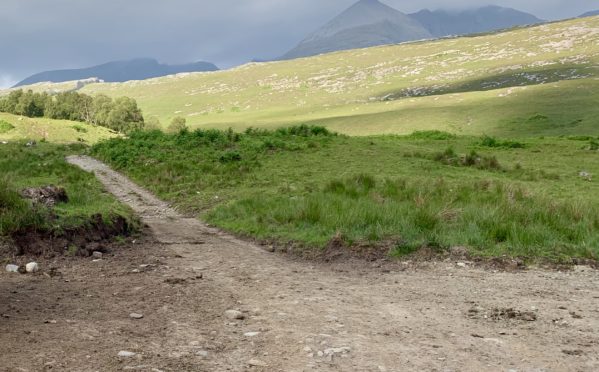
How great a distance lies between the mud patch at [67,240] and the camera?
874cm

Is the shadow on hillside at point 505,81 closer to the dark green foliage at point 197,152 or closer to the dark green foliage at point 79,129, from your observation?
the dark green foliage at point 79,129

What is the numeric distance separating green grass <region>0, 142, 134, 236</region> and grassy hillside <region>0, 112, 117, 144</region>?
4.95 meters

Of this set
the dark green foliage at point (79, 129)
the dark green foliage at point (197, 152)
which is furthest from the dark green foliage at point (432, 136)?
the dark green foliage at point (79, 129)

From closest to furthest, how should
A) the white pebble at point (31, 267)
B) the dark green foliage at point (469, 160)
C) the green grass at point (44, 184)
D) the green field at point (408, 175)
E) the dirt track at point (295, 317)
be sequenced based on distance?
the dirt track at point (295, 317) < the white pebble at point (31, 267) < the green grass at point (44, 184) < the green field at point (408, 175) < the dark green foliage at point (469, 160)

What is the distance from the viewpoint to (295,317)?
20.1 feet

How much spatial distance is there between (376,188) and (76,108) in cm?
6465

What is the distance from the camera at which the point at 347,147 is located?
29641 millimetres

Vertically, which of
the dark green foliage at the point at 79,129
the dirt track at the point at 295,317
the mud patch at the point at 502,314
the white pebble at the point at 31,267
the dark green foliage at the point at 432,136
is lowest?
the dark green foliage at the point at 432,136

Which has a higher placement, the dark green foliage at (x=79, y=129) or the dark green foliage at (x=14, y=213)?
the dark green foliage at (x=79, y=129)

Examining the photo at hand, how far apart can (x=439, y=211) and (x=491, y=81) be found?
10659 cm

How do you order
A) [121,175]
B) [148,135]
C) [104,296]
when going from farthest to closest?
[148,135] < [121,175] < [104,296]

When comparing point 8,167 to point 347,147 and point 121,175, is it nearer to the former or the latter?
point 121,175

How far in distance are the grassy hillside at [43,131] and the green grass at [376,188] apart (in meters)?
12.4

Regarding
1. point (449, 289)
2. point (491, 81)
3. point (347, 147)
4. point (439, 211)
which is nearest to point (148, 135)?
point (347, 147)
